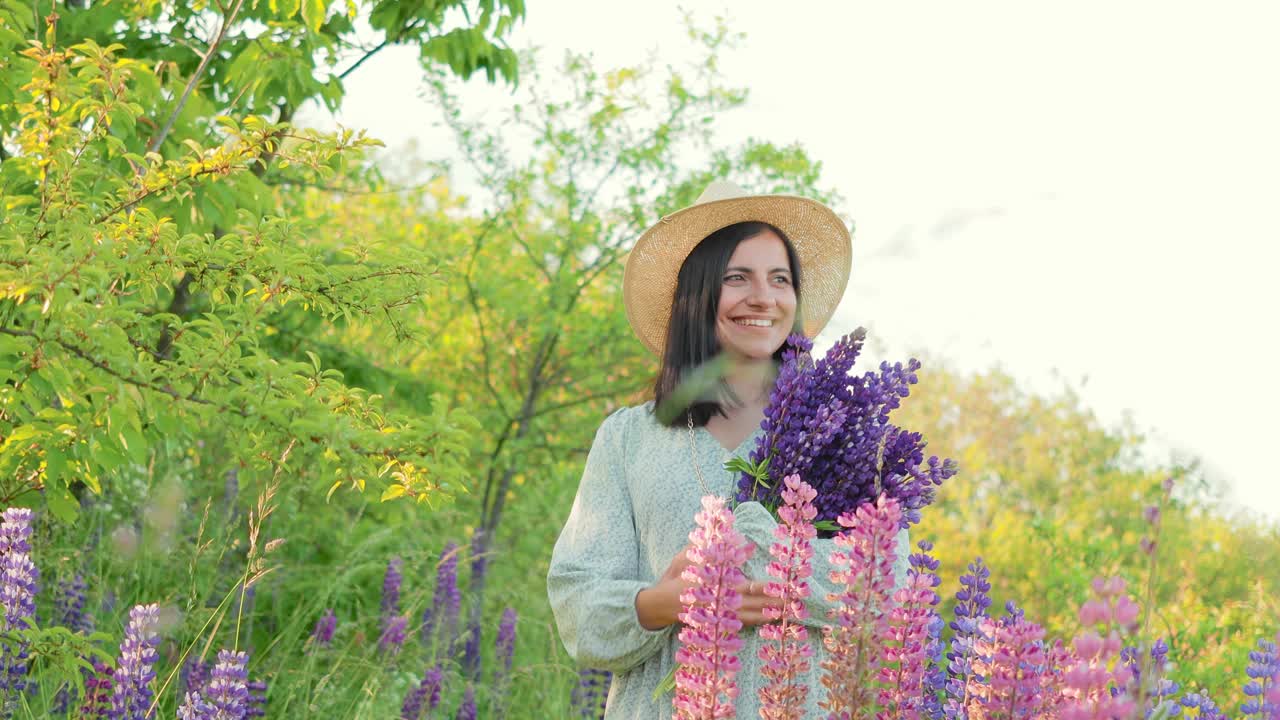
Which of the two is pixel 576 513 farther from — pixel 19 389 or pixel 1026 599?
pixel 1026 599

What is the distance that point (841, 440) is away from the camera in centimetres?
207

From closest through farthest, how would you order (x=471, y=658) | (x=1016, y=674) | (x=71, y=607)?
(x=1016, y=674) → (x=71, y=607) → (x=471, y=658)

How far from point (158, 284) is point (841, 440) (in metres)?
2.06

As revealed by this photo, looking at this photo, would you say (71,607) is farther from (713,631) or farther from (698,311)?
(713,631)

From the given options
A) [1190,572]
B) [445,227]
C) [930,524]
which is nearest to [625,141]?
[445,227]

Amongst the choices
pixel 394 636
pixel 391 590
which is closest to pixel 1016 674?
pixel 394 636

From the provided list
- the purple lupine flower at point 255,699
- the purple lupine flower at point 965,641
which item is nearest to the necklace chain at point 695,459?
the purple lupine flower at point 965,641

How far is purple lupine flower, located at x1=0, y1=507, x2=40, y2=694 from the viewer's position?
9.00ft

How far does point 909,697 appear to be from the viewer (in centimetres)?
142

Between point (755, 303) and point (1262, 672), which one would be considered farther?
point (755, 303)

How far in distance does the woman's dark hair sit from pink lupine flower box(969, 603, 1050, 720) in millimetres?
1364

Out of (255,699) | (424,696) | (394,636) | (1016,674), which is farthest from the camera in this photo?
(394,636)

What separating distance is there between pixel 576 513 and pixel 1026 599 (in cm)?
625

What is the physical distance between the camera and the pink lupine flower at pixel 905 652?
4.60 feet
